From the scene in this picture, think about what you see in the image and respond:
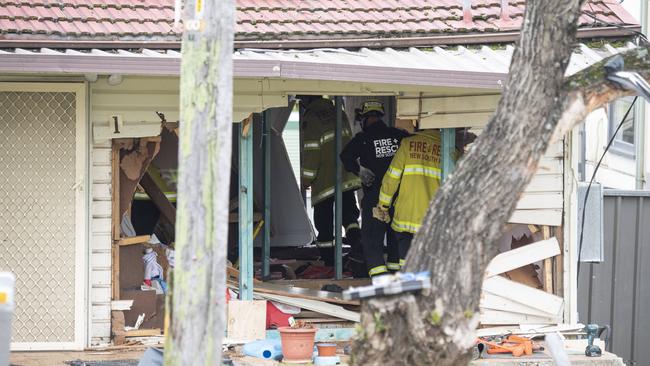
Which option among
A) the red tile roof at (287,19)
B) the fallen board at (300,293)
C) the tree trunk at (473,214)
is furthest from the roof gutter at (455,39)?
the tree trunk at (473,214)

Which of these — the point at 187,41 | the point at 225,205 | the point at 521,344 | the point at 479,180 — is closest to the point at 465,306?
the point at 479,180

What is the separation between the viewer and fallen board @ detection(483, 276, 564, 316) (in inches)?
407

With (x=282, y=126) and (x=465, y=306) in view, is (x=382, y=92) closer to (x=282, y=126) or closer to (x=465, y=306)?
(x=282, y=126)

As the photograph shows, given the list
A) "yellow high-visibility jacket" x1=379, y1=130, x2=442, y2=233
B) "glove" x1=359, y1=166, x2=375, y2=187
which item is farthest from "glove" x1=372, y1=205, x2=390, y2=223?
"glove" x1=359, y1=166, x2=375, y2=187

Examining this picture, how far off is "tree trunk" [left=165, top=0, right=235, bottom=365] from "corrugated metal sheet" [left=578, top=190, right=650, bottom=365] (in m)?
7.34

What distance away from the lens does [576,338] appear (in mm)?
10383

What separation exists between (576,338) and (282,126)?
4.21m

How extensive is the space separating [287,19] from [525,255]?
3229 millimetres

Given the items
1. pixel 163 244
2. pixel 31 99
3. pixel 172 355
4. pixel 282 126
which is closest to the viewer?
pixel 172 355

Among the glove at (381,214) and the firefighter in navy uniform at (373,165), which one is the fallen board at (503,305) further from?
the glove at (381,214)

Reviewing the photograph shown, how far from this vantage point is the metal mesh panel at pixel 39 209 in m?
9.79

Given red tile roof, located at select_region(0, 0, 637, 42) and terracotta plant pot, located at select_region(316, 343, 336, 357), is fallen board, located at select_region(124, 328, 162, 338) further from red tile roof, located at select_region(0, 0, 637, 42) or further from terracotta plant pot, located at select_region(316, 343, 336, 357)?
red tile roof, located at select_region(0, 0, 637, 42)

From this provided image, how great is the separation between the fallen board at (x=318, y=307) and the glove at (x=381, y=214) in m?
1.06

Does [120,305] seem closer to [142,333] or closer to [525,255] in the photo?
[142,333]
